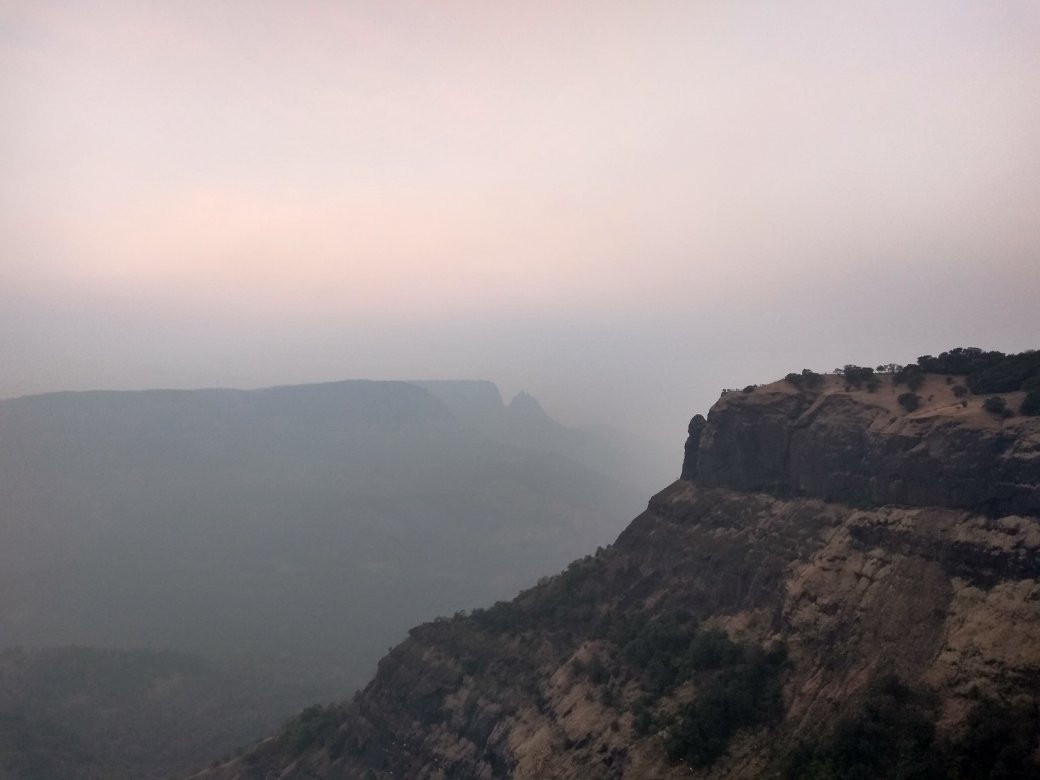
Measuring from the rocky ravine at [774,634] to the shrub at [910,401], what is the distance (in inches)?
18.4

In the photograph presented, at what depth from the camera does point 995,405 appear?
36.2 meters

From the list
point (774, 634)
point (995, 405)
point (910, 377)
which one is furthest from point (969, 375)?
point (774, 634)

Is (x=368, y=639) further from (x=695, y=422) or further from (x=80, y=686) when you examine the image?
(x=695, y=422)

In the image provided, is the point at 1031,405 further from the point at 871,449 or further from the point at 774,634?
the point at 774,634

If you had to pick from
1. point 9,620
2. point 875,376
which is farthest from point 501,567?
point 875,376

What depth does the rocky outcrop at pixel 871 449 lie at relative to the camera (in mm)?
33562

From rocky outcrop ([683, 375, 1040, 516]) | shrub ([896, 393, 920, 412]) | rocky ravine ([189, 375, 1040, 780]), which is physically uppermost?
shrub ([896, 393, 920, 412])

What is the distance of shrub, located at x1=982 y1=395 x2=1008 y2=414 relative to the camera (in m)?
36.0

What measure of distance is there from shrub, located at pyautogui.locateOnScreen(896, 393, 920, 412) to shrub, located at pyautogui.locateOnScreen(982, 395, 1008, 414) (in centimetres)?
449

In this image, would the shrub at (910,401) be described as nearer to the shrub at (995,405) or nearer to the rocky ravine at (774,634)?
the rocky ravine at (774,634)

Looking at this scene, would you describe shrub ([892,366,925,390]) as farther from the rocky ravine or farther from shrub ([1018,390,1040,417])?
shrub ([1018,390,1040,417])

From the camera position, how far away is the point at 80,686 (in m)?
110

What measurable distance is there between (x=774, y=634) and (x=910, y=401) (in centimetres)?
1657

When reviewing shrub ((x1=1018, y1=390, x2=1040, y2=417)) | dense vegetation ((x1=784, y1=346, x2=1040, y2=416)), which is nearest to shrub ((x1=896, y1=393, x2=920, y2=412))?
dense vegetation ((x1=784, y1=346, x2=1040, y2=416))
